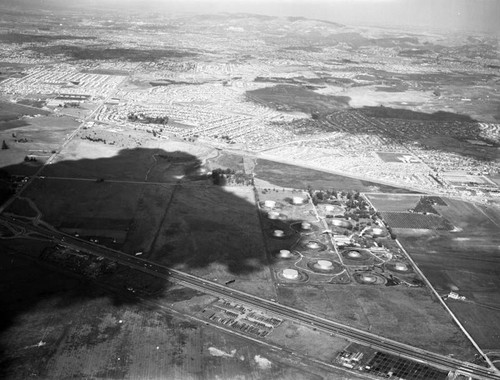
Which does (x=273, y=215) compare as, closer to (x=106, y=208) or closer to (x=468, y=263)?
(x=106, y=208)

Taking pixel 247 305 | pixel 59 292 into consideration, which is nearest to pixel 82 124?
pixel 59 292

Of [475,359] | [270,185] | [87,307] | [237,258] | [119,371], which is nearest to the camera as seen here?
[119,371]

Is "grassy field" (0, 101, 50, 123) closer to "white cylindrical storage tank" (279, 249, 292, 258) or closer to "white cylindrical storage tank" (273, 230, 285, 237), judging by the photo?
"white cylindrical storage tank" (273, 230, 285, 237)

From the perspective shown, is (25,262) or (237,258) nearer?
(25,262)

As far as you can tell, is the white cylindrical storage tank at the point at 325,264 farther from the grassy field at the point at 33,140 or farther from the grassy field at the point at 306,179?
the grassy field at the point at 33,140

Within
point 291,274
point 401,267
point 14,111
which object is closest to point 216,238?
point 291,274

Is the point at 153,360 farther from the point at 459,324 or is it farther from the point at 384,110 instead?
the point at 384,110

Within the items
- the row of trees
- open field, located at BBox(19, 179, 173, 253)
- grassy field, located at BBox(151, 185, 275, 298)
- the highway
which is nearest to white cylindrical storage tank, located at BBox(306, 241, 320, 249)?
grassy field, located at BBox(151, 185, 275, 298)
